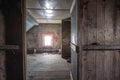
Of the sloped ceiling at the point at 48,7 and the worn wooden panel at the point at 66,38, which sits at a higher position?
the sloped ceiling at the point at 48,7

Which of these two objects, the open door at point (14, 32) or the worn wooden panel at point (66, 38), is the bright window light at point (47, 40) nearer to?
the worn wooden panel at point (66, 38)

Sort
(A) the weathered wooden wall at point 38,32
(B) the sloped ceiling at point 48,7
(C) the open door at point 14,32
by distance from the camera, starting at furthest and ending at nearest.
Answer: (A) the weathered wooden wall at point 38,32 < (B) the sloped ceiling at point 48,7 < (C) the open door at point 14,32

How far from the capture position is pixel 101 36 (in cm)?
291

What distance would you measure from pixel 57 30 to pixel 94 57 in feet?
27.1

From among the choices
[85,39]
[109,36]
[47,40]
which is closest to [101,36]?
[109,36]

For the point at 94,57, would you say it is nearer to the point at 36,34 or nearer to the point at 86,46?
the point at 86,46

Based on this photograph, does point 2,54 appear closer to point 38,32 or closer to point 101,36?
point 101,36

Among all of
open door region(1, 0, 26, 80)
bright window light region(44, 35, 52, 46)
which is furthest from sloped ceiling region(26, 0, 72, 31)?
bright window light region(44, 35, 52, 46)

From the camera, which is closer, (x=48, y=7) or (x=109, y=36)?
(x=109, y=36)

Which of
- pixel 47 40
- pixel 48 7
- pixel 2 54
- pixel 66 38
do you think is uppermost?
pixel 48 7

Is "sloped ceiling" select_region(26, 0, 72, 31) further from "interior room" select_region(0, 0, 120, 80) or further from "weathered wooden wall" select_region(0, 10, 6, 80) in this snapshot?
"weathered wooden wall" select_region(0, 10, 6, 80)

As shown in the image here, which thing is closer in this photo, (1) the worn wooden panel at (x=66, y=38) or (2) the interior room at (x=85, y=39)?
(2) the interior room at (x=85, y=39)

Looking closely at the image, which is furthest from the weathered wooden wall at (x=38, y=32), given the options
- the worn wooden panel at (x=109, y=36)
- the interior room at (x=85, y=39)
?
the worn wooden panel at (x=109, y=36)

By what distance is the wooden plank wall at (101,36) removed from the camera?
2887mm
